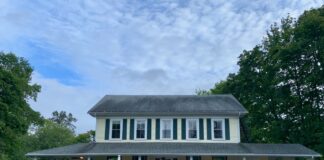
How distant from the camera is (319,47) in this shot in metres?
26.4

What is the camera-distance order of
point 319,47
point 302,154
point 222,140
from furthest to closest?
1. point 319,47
2. point 222,140
3. point 302,154

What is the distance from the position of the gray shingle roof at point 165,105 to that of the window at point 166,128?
0.55 meters

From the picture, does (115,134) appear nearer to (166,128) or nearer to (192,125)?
(166,128)

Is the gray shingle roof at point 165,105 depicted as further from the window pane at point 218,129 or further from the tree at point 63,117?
the tree at point 63,117

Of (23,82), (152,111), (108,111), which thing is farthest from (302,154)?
(23,82)

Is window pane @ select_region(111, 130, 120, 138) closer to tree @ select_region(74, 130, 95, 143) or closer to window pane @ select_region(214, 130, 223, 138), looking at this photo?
window pane @ select_region(214, 130, 223, 138)

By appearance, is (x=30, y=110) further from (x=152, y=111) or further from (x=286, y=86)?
(x=286, y=86)

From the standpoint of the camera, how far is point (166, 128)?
75.8ft

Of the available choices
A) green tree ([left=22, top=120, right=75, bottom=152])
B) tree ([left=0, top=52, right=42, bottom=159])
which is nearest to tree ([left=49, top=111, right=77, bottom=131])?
green tree ([left=22, top=120, right=75, bottom=152])

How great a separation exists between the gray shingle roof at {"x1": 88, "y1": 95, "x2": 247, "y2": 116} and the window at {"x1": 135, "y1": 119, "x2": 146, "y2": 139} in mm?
638

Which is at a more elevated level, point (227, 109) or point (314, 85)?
point (314, 85)

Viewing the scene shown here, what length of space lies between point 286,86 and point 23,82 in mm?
20990

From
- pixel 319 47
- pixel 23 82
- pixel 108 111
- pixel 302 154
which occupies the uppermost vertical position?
pixel 319 47

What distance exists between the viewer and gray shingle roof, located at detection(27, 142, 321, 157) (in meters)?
19.7
